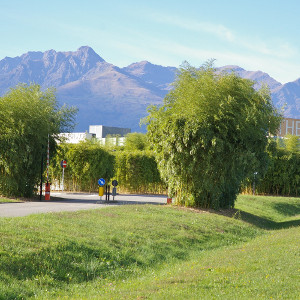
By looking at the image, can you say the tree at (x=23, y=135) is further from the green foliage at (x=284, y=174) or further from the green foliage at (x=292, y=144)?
the green foliage at (x=292, y=144)

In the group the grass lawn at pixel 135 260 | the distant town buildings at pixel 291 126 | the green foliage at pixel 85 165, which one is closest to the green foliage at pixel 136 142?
the green foliage at pixel 85 165

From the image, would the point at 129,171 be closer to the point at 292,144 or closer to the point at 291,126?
the point at 292,144

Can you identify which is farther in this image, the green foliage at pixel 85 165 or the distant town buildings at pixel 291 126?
the distant town buildings at pixel 291 126

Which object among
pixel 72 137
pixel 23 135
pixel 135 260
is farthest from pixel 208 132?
pixel 72 137

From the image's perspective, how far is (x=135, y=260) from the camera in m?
10.8

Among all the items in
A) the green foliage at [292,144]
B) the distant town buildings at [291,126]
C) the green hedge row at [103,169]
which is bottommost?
the green hedge row at [103,169]

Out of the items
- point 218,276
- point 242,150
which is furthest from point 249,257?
point 242,150

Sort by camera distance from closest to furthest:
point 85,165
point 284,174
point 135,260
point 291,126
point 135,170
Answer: point 135,260 → point 85,165 → point 135,170 → point 284,174 → point 291,126

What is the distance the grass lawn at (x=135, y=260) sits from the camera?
25.4 feet

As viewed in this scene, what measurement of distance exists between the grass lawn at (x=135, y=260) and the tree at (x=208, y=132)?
155 inches

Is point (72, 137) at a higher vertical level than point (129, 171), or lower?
higher

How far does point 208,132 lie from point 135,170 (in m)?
16.3

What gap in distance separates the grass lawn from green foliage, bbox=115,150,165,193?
18624 mm

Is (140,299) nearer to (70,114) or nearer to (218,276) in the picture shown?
(218,276)
